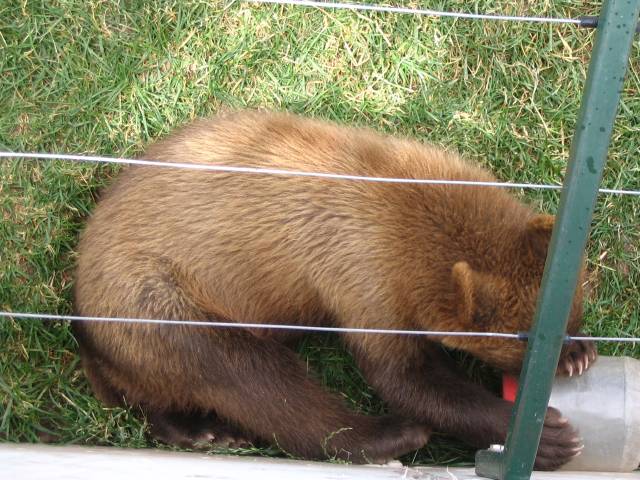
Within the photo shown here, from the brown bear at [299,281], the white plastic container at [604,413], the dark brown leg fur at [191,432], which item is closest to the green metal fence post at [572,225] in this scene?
the brown bear at [299,281]

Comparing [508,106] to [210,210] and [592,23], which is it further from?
[592,23]

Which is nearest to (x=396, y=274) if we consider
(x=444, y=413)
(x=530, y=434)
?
(x=444, y=413)

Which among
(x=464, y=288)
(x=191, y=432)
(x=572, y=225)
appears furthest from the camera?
(x=191, y=432)

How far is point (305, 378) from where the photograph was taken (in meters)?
4.27

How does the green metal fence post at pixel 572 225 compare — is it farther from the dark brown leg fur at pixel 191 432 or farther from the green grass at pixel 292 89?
the green grass at pixel 292 89

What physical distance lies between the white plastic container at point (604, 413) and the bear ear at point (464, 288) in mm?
734

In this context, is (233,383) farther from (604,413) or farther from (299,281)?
(604,413)

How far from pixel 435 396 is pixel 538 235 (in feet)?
3.38

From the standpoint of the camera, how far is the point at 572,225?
8.62ft

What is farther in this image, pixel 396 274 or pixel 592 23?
pixel 396 274

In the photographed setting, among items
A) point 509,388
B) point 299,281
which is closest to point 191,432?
point 299,281

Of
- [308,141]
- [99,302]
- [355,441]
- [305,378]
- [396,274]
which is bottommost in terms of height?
[355,441]

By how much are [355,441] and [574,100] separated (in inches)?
98.4

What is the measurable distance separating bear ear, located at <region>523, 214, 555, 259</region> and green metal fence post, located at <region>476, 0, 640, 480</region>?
2.69 feet
